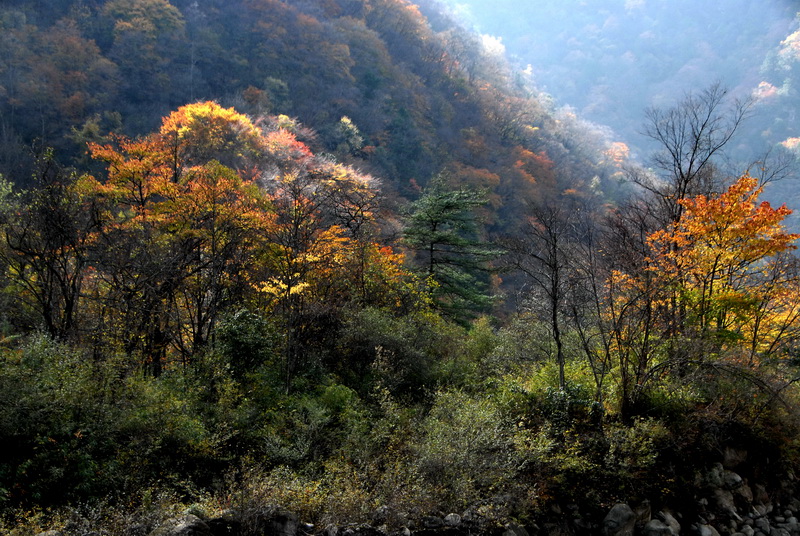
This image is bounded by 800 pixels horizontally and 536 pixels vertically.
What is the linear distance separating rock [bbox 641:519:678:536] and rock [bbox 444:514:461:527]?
3.28 metres

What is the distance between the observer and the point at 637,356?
8.41 meters

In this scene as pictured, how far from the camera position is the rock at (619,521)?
6867 millimetres

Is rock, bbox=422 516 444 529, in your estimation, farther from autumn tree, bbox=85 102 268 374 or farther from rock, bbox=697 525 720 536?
autumn tree, bbox=85 102 268 374

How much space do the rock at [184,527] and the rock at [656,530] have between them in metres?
6.41

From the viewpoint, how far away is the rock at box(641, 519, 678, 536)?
7066mm

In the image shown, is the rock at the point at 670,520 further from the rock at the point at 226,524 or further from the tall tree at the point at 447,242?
the tall tree at the point at 447,242

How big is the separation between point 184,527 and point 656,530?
681cm

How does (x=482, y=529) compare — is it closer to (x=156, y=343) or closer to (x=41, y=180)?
(x=156, y=343)

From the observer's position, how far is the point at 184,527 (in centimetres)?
484

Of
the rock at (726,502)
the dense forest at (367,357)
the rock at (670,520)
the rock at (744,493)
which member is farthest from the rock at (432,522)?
the rock at (744,493)

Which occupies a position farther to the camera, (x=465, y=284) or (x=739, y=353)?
(x=465, y=284)

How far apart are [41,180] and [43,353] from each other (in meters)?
4.67

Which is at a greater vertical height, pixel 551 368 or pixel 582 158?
pixel 582 158

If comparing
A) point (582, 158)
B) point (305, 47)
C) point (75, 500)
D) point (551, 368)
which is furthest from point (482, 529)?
point (582, 158)
